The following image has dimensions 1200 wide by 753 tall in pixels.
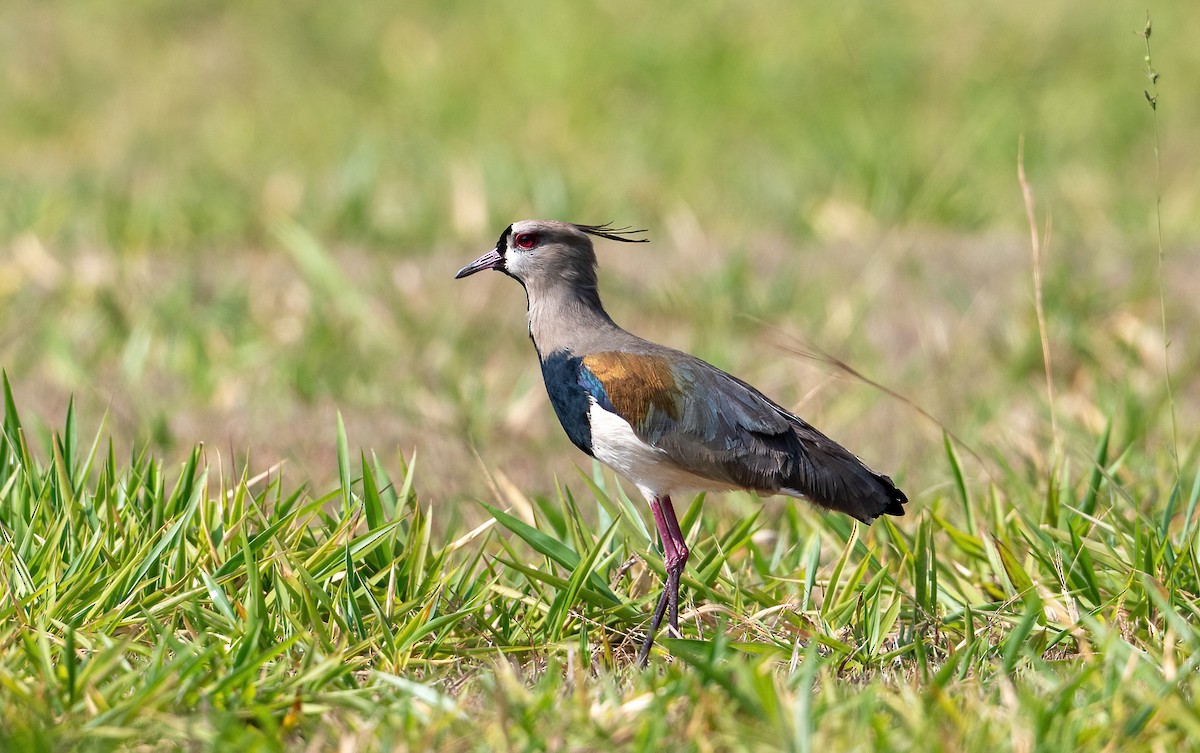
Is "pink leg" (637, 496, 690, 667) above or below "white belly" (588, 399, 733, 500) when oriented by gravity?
below

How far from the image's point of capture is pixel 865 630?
3463mm

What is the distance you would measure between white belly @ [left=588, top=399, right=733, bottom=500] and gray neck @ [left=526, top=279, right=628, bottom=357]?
251 millimetres

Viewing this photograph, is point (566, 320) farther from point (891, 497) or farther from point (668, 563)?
point (891, 497)

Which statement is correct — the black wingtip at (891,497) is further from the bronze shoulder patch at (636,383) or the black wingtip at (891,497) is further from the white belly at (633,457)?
the bronze shoulder patch at (636,383)

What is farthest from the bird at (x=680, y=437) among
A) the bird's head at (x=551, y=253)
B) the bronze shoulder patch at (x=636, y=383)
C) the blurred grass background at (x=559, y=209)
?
the blurred grass background at (x=559, y=209)

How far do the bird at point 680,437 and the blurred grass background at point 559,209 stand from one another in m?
0.43

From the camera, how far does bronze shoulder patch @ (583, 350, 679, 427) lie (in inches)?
139

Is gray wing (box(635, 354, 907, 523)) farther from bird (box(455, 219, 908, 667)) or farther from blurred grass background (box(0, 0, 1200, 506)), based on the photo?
blurred grass background (box(0, 0, 1200, 506))

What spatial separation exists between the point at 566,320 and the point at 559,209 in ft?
14.2

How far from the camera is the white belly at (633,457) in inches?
139

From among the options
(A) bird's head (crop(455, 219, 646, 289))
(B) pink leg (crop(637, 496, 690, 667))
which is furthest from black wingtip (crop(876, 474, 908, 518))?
(A) bird's head (crop(455, 219, 646, 289))

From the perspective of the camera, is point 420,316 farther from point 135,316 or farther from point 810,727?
point 810,727

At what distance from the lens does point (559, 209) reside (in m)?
8.03

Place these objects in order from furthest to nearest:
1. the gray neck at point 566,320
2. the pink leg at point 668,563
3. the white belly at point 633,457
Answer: the gray neck at point 566,320, the white belly at point 633,457, the pink leg at point 668,563
